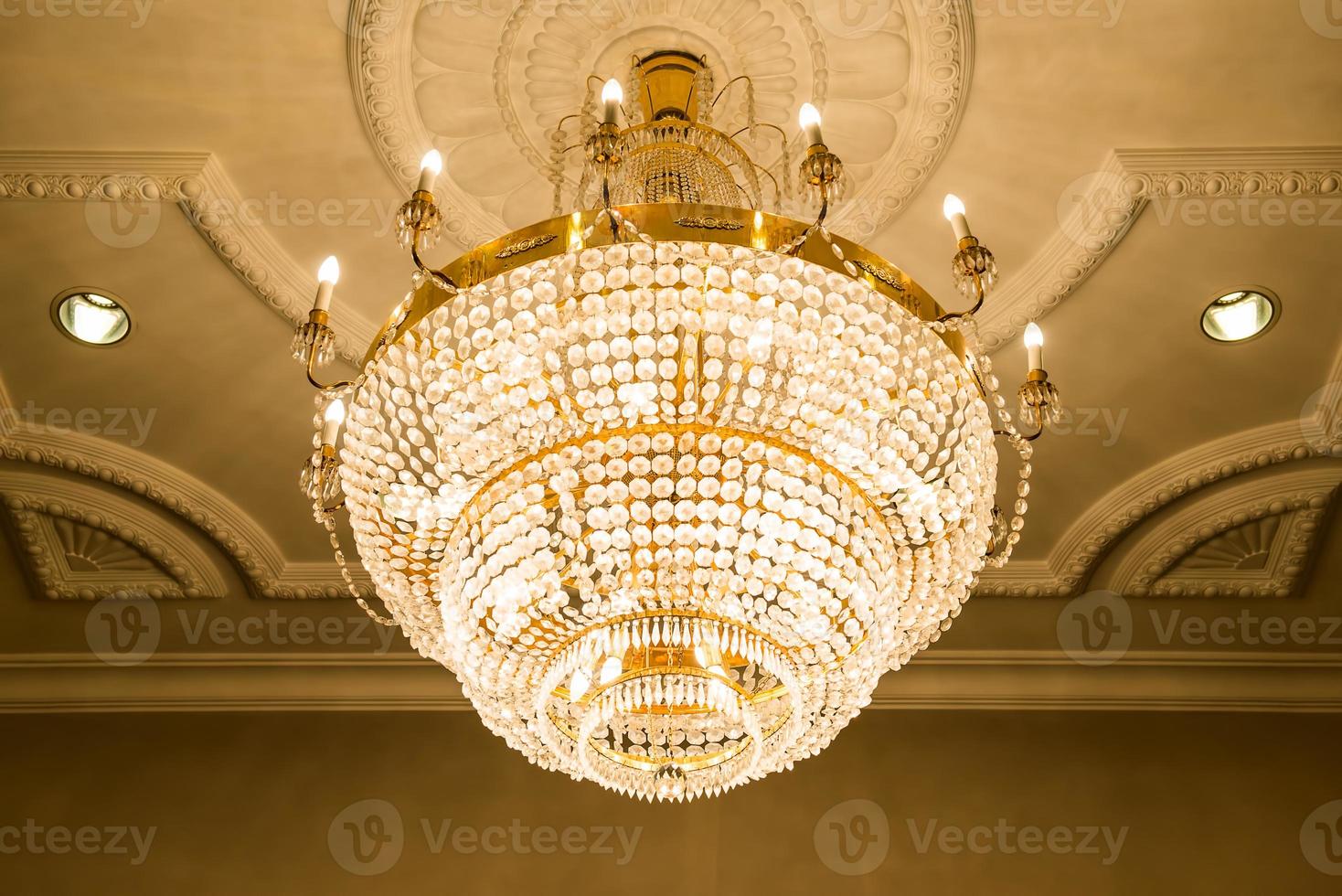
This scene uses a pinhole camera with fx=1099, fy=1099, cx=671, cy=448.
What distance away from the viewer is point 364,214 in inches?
109

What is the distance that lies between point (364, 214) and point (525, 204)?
1.33ft

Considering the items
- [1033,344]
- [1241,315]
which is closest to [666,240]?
[1033,344]

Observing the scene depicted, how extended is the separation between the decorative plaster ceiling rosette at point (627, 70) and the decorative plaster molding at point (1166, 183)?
42 cm

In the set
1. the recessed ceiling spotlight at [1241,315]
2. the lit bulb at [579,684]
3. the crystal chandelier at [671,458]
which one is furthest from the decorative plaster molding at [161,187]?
the recessed ceiling spotlight at [1241,315]

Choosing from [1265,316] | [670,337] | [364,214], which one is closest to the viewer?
[670,337]

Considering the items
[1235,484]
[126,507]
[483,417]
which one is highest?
[126,507]

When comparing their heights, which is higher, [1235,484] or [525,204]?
[525,204]

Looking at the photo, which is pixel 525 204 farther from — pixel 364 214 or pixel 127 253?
pixel 127 253

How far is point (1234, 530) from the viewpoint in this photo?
3.60 meters

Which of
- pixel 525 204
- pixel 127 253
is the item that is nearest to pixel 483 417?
pixel 525 204

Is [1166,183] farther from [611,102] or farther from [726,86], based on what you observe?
[611,102]

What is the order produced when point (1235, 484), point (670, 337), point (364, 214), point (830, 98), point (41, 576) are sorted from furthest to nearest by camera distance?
1. point (41, 576)
2. point (1235, 484)
3. point (364, 214)
4. point (830, 98)
5. point (670, 337)

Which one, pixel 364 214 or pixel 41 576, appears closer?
pixel 364 214

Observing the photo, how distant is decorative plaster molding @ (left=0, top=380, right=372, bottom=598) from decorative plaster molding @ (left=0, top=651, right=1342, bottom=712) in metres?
0.45
